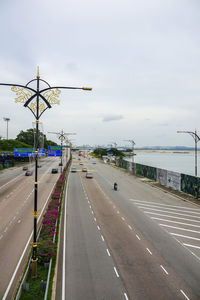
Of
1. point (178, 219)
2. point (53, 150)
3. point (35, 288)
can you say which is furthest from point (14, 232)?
point (53, 150)

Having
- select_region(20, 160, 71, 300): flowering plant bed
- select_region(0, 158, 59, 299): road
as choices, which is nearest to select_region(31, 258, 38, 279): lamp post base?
select_region(20, 160, 71, 300): flowering plant bed

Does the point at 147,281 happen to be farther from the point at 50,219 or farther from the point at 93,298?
the point at 50,219

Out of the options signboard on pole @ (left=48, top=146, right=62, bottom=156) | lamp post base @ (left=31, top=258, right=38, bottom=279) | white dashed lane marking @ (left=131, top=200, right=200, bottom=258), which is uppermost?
signboard on pole @ (left=48, top=146, right=62, bottom=156)

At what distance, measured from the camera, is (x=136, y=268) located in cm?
1247

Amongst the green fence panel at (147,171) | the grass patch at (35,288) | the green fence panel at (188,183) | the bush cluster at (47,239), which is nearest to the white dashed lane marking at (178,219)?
the green fence panel at (188,183)

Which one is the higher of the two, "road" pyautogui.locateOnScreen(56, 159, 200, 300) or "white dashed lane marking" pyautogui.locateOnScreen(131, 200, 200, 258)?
"road" pyautogui.locateOnScreen(56, 159, 200, 300)

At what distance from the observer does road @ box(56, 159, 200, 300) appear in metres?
10.6

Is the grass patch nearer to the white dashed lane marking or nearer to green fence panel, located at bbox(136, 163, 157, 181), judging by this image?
the white dashed lane marking

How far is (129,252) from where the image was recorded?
47.6 ft

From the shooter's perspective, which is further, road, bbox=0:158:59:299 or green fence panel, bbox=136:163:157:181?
green fence panel, bbox=136:163:157:181

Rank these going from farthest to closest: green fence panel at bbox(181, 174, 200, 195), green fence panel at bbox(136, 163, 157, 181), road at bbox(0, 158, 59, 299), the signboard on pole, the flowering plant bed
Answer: the signboard on pole
green fence panel at bbox(136, 163, 157, 181)
green fence panel at bbox(181, 174, 200, 195)
road at bbox(0, 158, 59, 299)
the flowering plant bed

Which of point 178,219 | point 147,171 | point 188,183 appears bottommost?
point 178,219

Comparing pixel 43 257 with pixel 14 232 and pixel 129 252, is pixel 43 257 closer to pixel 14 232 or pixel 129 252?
pixel 129 252

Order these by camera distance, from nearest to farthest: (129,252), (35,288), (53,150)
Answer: (35,288) < (129,252) < (53,150)
